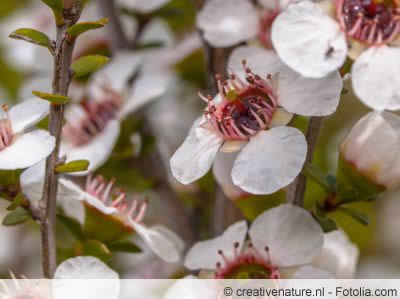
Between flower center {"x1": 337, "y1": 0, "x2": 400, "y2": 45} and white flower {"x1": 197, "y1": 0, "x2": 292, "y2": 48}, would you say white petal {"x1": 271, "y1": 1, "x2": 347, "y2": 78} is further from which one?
white flower {"x1": 197, "y1": 0, "x2": 292, "y2": 48}

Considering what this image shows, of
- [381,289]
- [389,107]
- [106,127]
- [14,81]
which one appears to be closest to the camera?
[389,107]

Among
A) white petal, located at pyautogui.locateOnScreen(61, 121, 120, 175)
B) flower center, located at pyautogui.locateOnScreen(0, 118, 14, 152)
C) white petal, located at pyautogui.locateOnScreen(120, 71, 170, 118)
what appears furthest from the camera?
white petal, located at pyautogui.locateOnScreen(120, 71, 170, 118)

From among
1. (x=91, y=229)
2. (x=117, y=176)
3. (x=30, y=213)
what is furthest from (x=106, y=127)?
(x=30, y=213)

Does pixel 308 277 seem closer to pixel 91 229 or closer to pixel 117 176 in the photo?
pixel 91 229

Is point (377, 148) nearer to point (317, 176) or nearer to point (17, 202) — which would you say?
point (317, 176)

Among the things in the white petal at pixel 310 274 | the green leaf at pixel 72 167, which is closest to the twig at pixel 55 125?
the green leaf at pixel 72 167

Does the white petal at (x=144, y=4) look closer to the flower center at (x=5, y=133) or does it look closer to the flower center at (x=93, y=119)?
the flower center at (x=93, y=119)

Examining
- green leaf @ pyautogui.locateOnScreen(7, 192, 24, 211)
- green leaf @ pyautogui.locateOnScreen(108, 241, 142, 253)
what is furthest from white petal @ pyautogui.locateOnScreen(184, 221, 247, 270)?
green leaf @ pyautogui.locateOnScreen(7, 192, 24, 211)
